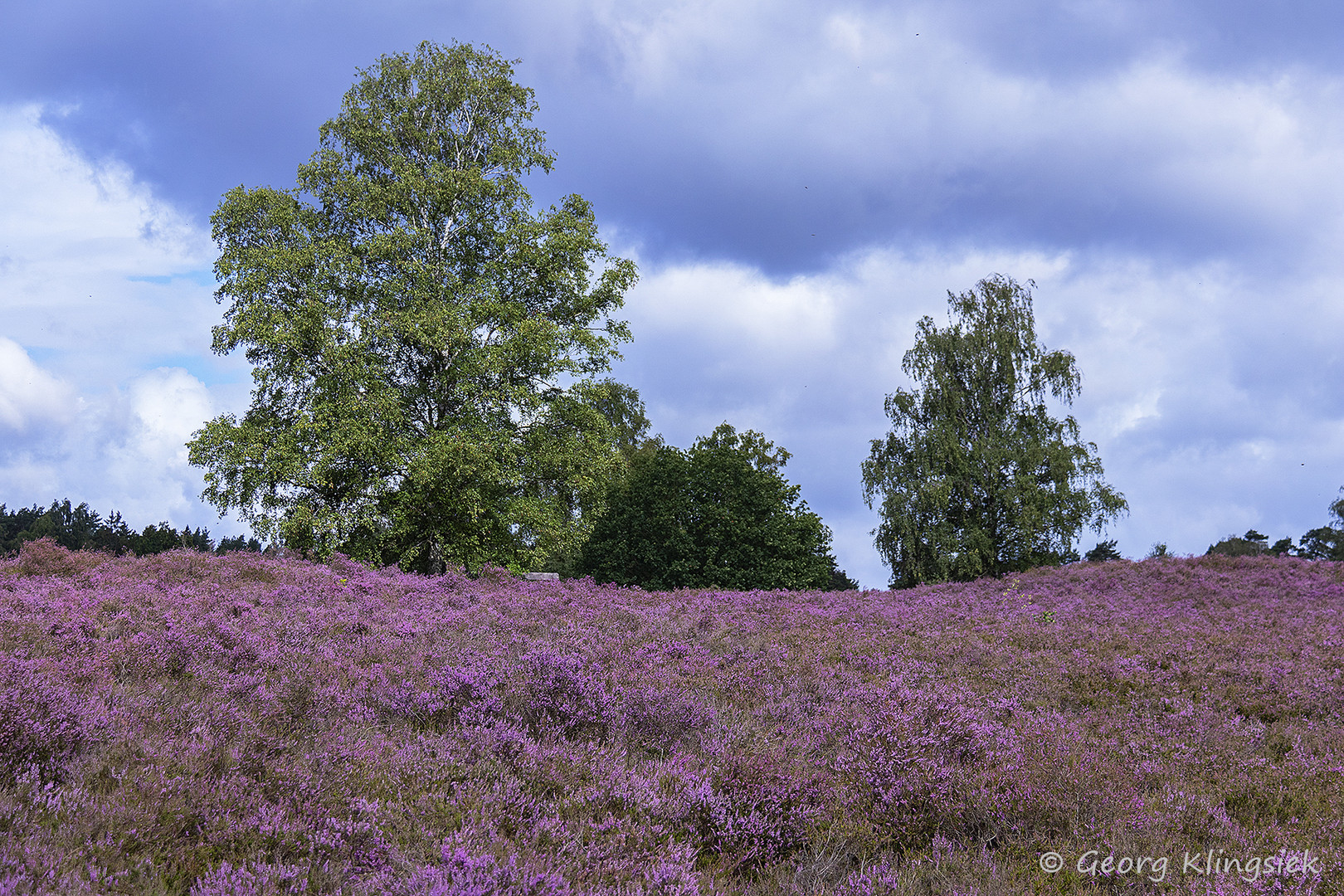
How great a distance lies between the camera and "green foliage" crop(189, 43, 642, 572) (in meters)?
21.4

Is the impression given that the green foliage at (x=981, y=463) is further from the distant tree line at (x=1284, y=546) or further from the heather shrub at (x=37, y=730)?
the heather shrub at (x=37, y=730)

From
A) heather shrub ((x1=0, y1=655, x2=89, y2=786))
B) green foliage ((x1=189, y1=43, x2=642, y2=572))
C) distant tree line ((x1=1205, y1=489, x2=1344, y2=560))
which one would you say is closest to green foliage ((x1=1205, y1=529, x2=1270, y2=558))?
distant tree line ((x1=1205, y1=489, x2=1344, y2=560))

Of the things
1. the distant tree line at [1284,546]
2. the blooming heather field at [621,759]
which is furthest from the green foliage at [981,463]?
the blooming heather field at [621,759]

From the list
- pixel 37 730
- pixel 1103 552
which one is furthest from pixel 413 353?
pixel 1103 552

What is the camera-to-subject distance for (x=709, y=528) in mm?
25547

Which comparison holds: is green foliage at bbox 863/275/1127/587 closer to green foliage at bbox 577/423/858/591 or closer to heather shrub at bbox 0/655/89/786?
green foliage at bbox 577/423/858/591

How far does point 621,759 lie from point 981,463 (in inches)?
1302

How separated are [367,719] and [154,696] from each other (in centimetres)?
142

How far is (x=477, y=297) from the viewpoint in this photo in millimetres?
23281

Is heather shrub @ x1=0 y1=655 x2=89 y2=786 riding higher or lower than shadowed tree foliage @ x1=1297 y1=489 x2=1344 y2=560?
lower

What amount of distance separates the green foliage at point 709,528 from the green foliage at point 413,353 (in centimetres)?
232

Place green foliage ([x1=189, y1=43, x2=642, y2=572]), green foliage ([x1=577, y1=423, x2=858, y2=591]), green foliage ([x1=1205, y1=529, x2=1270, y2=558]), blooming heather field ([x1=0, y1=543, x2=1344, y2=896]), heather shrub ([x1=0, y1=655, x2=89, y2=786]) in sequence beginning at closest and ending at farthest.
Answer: blooming heather field ([x1=0, y1=543, x2=1344, y2=896]) < heather shrub ([x1=0, y1=655, x2=89, y2=786]) < green foliage ([x1=189, y1=43, x2=642, y2=572]) < green foliage ([x1=577, y1=423, x2=858, y2=591]) < green foliage ([x1=1205, y1=529, x2=1270, y2=558])

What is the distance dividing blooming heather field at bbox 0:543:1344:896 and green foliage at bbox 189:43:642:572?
12094mm

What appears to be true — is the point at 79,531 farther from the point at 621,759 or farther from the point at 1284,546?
the point at 1284,546
